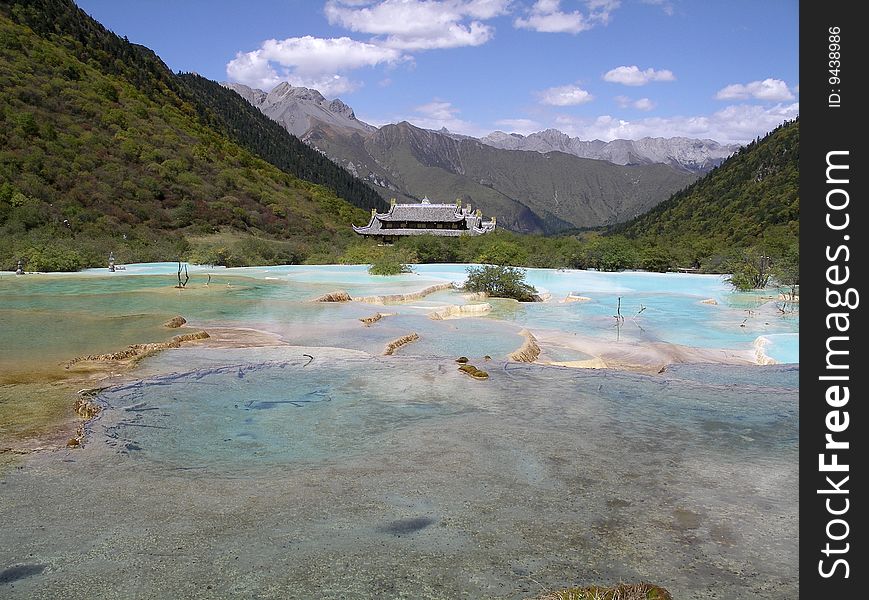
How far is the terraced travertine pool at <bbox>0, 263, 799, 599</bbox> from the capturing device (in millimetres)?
3164

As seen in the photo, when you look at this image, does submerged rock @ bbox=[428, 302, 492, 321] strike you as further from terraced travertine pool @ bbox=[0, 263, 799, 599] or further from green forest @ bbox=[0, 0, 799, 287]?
green forest @ bbox=[0, 0, 799, 287]

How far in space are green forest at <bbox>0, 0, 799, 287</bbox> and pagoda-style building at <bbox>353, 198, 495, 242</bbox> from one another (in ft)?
7.72

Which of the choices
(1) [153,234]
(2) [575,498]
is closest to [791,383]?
(2) [575,498]

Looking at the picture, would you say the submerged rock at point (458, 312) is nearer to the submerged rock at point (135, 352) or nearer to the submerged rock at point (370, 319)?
the submerged rock at point (370, 319)

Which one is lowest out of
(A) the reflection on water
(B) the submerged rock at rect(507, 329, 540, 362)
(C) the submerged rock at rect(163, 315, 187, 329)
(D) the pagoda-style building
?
(A) the reflection on water

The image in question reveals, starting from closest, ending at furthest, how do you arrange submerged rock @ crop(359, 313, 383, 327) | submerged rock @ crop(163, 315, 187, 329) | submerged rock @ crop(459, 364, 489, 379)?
1. submerged rock @ crop(459, 364, 489, 379)
2. submerged rock @ crop(163, 315, 187, 329)
3. submerged rock @ crop(359, 313, 383, 327)

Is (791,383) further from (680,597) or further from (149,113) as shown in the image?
(149,113)

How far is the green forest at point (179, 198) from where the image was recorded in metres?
31.5

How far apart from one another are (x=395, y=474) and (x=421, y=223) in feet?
135

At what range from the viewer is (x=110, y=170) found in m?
39.4

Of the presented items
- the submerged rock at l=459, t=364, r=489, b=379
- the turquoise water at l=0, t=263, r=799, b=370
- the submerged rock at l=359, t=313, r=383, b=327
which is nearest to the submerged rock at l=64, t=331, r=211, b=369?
the turquoise water at l=0, t=263, r=799, b=370

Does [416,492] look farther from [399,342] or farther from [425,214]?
[425,214]

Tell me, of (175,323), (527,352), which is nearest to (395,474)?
(527,352)

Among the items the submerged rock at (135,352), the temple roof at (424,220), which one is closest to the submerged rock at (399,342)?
the submerged rock at (135,352)
